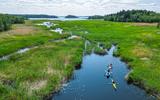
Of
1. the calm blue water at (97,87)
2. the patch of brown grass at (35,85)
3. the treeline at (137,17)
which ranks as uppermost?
the treeline at (137,17)

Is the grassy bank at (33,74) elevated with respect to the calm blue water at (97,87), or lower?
elevated

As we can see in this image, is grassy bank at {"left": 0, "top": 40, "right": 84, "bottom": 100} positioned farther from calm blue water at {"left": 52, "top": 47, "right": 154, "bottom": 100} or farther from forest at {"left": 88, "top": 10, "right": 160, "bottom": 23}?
forest at {"left": 88, "top": 10, "right": 160, "bottom": 23}

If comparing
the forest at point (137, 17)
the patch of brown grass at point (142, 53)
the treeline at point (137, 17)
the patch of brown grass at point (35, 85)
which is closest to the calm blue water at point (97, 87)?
the patch of brown grass at point (35, 85)

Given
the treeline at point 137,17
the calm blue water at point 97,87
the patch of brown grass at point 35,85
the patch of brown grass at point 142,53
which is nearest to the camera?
the patch of brown grass at point 35,85

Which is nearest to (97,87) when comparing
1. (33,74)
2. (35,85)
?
(35,85)

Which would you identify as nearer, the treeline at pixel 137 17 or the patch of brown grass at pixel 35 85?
the patch of brown grass at pixel 35 85

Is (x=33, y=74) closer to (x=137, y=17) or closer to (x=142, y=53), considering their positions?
(x=142, y=53)

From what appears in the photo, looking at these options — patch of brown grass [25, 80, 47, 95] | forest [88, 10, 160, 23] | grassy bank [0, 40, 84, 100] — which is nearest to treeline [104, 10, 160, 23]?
forest [88, 10, 160, 23]

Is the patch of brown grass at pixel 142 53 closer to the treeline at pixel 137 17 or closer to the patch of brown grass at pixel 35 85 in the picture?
the patch of brown grass at pixel 35 85

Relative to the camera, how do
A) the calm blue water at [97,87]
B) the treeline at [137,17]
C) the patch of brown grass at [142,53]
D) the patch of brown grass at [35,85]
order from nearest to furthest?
the patch of brown grass at [35,85], the calm blue water at [97,87], the patch of brown grass at [142,53], the treeline at [137,17]
